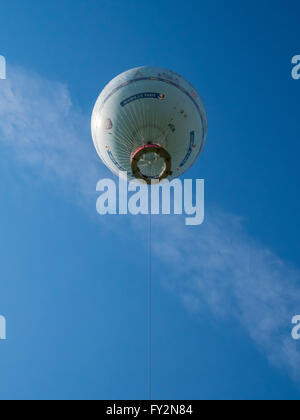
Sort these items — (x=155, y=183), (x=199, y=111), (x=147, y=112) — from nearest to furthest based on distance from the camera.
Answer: (x=147, y=112)
(x=199, y=111)
(x=155, y=183)

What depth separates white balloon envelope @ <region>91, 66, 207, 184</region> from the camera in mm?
13039

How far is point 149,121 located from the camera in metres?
13.1

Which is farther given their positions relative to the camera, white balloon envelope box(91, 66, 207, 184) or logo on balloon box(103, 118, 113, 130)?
logo on balloon box(103, 118, 113, 130)

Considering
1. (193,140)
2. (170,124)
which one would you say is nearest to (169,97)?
(170,124)

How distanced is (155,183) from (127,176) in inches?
48.3

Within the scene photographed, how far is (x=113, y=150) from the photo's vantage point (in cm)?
1410

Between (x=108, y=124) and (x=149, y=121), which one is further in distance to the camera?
(x=108, y=124)

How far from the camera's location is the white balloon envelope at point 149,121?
13.0m

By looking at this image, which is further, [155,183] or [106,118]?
[155,183]

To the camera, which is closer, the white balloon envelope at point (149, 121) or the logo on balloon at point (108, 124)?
the white balloon envelope at point (149, 121)

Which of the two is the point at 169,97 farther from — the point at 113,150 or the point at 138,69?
the point at 113,150

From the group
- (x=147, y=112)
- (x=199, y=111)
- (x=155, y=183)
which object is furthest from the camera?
(x=155, y=183)

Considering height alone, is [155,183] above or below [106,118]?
below

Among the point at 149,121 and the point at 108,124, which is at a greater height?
the point at 108,124
